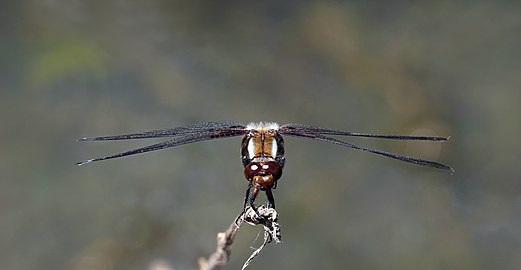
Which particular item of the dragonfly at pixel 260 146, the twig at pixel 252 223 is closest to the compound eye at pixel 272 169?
the dragonfly at pixel 260 146

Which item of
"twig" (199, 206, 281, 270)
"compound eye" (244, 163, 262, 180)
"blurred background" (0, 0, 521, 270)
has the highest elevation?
"blurred background" (0, 0, 521, 270)

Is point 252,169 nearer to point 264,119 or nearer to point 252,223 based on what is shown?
point 252,223

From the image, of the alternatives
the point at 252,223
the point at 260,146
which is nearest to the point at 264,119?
the point at 260,146

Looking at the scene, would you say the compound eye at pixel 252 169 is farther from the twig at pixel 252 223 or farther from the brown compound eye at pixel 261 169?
the twig at pixel 252 223

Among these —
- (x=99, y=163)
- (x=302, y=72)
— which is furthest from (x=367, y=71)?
(x=99, y=163)

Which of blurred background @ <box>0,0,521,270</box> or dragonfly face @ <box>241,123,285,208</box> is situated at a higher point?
blurred background @ <box>0,0,521,270</box>

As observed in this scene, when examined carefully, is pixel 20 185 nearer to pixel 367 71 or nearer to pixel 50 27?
pixel 50 27

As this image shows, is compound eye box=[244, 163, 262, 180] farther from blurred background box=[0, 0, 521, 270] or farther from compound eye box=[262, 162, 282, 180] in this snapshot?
blurred background box=[0, 0, 521, 270]

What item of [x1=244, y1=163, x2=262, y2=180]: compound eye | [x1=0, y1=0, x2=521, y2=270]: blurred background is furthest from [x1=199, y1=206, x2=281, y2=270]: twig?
[x1=0, y1=0, x2=521, y2=270]: blurred background
